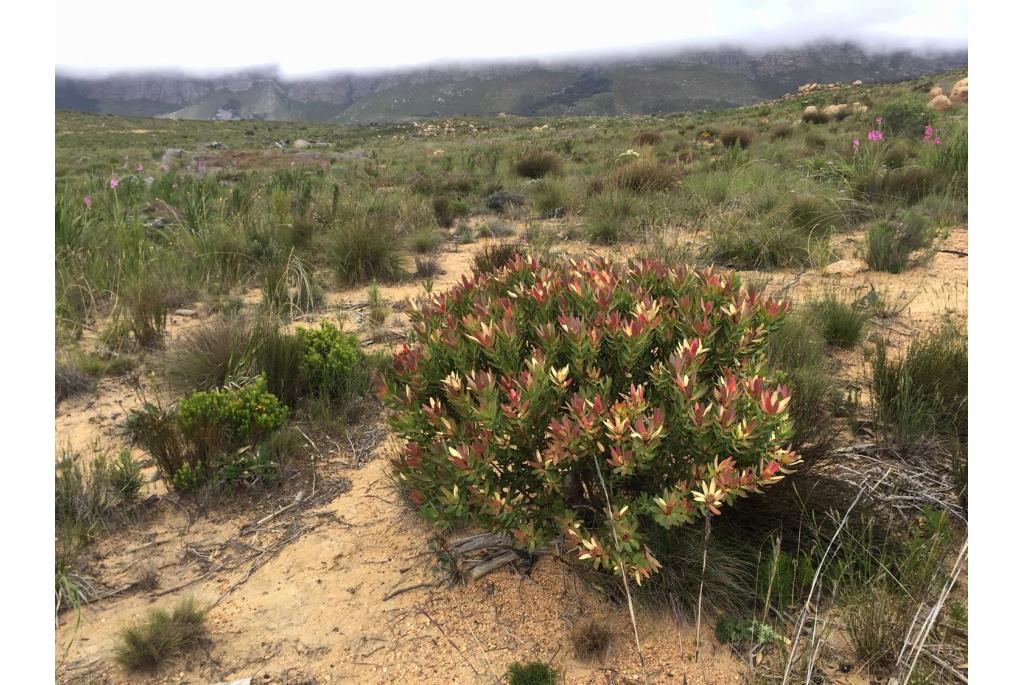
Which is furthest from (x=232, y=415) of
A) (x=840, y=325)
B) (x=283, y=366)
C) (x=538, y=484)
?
(x=840, y=325)

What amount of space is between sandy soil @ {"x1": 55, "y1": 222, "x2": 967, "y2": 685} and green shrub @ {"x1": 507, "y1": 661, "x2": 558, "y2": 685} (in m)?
0.07

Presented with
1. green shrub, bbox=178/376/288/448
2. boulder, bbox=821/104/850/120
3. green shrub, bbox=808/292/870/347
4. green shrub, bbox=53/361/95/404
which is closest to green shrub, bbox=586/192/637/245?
green shrub, bbox=808/292/870/347

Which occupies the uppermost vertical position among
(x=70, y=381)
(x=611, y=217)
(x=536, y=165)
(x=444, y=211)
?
(x=536, y=165)

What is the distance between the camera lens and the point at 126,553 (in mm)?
2777

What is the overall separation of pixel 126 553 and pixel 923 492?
3.29m

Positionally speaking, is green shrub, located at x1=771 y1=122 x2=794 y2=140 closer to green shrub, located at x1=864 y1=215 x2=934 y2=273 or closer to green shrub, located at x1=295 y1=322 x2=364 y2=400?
green shrub, located at x1=864 y1=215 x2=934 y2=273

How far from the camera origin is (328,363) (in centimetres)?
385

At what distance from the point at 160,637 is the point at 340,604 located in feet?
1.93

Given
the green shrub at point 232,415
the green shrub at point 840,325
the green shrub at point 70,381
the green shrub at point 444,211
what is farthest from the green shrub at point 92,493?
the green shrub at point 444,211

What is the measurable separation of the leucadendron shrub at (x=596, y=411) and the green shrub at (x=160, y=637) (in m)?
0.93

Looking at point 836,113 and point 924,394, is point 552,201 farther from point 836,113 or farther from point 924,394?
point 836,113

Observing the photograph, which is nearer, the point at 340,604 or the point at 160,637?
the point at 160,637

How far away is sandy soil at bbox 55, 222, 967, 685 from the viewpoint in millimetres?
2012

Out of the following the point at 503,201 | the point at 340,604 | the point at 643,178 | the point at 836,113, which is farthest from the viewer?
the point at 836,113
